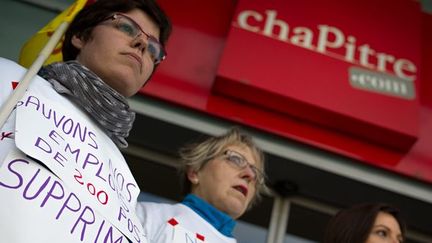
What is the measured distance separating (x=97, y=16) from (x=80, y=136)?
0.45 m

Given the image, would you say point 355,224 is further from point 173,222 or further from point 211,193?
point 173,222

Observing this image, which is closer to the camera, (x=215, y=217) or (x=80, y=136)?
(x=80, y=136)

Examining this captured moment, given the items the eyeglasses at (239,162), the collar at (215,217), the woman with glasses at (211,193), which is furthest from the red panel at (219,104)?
the collar at (215,217)

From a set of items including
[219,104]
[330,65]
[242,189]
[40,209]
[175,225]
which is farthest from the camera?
[330,65]

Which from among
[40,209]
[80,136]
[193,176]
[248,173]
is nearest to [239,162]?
[248,173]

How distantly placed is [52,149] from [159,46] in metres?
0.52

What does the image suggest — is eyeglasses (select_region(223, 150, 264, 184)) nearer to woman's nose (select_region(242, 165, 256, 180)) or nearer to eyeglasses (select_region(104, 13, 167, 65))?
woman's nose (select_region(242, 165, 256, 180))

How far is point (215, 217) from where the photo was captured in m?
1.83

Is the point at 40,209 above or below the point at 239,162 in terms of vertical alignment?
below

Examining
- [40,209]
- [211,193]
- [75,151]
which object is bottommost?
[40,209]

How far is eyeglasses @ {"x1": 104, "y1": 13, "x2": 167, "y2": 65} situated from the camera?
134 centimetres

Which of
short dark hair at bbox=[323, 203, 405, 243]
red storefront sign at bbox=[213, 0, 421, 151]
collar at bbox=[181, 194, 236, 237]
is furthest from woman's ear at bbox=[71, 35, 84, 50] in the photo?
red storefront sign at bbox=[213, 0, 421, 151]

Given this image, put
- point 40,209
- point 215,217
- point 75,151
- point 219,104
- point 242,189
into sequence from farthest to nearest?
1. point 219,104
2. point 242,189
3. point 215,217
4. point 75,151
5. point 40,209

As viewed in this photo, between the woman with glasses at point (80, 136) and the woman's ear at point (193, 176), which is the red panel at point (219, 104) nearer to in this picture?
the woman's ear at point (193, 176)
